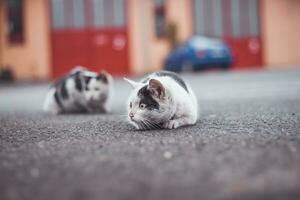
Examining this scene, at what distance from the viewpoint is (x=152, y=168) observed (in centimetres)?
242

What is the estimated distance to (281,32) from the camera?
70.9 feet

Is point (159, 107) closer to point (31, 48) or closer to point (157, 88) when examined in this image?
point (157, 88)

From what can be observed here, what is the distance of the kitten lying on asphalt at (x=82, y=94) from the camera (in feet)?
20.4

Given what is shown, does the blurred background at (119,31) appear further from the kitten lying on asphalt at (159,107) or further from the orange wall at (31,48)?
the kitten lying on asphalt at (159,107)

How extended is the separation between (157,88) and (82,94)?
2586 millimetres

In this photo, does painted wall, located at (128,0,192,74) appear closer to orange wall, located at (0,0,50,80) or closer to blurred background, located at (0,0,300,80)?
blurred background, located at (0,0,300,80)

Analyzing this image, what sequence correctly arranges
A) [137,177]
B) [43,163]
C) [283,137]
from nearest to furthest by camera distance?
[137,177], [43,163], [283,137]

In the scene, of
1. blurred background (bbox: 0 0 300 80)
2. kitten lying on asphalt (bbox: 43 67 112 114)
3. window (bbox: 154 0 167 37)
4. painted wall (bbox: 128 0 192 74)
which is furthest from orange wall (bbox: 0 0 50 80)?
kitten lying on asphalt (bbox: 43 67 112 114)

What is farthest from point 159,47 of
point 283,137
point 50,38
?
point 283,137

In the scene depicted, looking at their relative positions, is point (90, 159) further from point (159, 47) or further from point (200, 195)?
point (159, 47)

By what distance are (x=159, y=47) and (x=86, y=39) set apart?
9.84 ft

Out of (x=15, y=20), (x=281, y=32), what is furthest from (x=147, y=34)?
(x=281, y=32)

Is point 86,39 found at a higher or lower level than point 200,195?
higher

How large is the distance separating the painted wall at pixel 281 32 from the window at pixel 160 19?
4128 millimetres
